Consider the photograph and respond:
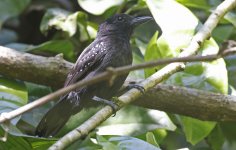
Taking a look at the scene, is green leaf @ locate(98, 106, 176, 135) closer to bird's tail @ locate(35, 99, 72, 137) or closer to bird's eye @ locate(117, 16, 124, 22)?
bird's tail @ locate(35, 99, 72, 137)

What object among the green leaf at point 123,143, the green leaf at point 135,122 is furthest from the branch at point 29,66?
the green leaf at point 123,143

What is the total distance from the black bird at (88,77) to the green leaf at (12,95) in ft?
0.59

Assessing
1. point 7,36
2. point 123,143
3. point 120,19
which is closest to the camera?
point 123,143

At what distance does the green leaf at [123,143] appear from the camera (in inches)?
81.6

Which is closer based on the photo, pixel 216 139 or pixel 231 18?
pixel 216 139

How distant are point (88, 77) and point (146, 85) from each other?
753 mm

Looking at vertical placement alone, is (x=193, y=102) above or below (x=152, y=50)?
below

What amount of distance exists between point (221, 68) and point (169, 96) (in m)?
0.33

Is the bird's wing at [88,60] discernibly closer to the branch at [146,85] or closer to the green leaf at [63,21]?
the green leaf at [63,21]

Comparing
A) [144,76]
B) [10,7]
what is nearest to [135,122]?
[144,76]

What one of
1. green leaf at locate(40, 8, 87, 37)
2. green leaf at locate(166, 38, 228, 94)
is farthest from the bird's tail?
green leaf at locate(40, 8, 87, 37)

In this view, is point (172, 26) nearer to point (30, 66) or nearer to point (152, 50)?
point (152, 50)

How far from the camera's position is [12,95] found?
2.68 meters

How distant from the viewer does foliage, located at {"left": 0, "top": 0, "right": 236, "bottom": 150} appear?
2.37m
